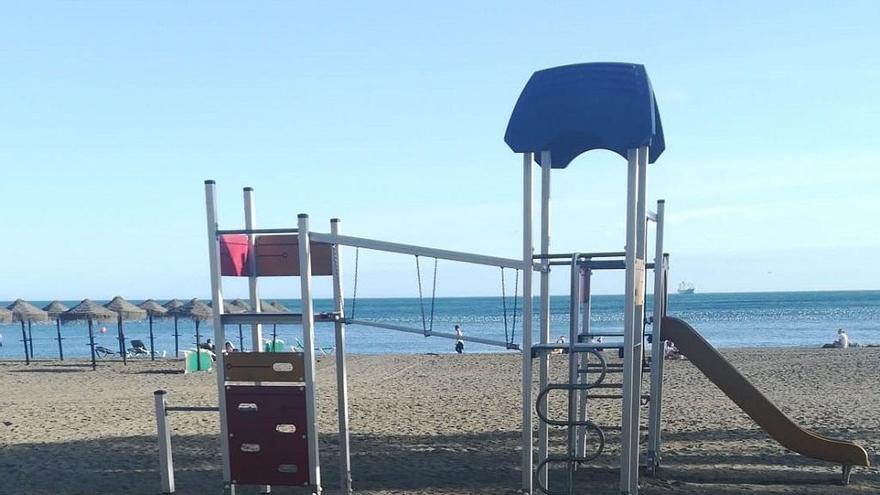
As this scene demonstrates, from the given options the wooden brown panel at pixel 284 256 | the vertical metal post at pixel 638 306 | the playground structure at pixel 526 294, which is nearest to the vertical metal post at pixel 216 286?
the playground structure at pixel 526 294

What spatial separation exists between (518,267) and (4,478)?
6.08 metres

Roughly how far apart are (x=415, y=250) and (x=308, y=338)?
1.17 metres

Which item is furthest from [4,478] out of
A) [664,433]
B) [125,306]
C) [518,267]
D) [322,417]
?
[125,306]

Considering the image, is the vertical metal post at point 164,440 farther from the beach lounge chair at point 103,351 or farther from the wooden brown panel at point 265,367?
the beach lounge chair at point 103,351

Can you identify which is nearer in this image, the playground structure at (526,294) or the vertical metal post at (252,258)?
the playground structure at (526,294)

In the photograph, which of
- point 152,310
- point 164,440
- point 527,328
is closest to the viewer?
point 527,328

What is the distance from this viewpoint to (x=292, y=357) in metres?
6.20

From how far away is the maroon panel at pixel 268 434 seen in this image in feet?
20.4

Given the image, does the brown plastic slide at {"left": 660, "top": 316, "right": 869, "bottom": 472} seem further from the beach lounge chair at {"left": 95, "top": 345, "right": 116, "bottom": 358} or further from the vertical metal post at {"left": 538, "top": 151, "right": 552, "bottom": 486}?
the beach lounge chair at {"left": 95, "top": 345, "right": 116, "bottom": 358}

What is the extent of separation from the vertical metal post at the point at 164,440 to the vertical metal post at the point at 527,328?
10.8ft

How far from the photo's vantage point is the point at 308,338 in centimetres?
617

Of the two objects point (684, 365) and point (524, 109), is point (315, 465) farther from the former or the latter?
point (684, 365)

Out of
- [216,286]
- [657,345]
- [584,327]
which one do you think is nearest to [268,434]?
[216,286]

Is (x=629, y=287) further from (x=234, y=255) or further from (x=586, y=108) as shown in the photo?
(x=234, y=255)
